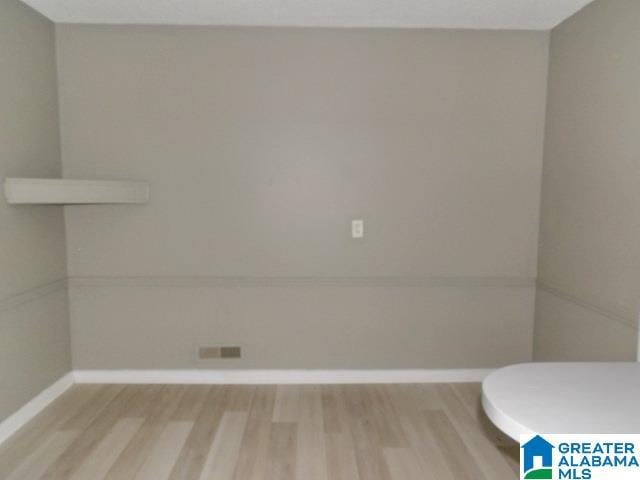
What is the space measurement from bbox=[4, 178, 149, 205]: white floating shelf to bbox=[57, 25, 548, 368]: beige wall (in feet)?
0.54

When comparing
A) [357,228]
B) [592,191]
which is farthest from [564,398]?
[357,228]

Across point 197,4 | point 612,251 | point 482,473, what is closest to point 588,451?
point 482,473

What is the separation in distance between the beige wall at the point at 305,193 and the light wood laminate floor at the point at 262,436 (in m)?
0.26

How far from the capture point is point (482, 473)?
216cm

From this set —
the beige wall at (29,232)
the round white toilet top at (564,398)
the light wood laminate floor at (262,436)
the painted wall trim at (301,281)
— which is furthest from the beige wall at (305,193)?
the round white toilet top at (564,398)

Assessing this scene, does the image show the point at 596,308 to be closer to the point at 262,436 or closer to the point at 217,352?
the point at 262,436

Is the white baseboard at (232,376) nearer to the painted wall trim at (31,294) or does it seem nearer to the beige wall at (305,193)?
the beige wall at (305,193)

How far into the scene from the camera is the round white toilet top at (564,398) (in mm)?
1186

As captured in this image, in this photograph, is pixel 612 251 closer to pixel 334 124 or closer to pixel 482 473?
pixel 482 473

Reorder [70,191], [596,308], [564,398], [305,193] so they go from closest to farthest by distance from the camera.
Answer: [564,398]
[596,308]
[70,191]
[305,193]

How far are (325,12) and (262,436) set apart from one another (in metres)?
2.56

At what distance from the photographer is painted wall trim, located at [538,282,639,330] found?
217 cm

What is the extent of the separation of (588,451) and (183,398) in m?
2.47

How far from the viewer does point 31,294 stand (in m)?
2.66
